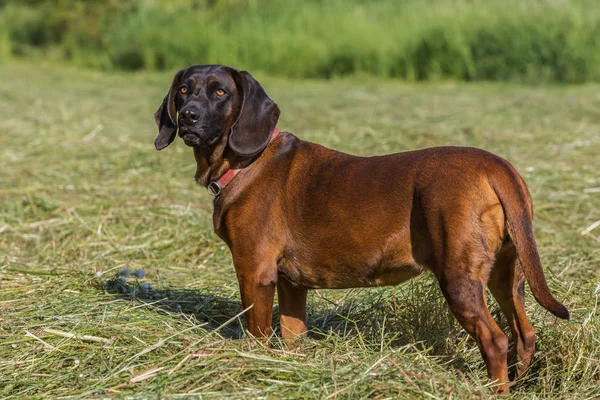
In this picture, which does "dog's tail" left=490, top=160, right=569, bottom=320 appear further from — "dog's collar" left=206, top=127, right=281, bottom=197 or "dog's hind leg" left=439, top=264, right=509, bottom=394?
"dog's collar" left=206, top=127, right=281, bottom=197

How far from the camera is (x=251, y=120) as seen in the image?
443 centimetres

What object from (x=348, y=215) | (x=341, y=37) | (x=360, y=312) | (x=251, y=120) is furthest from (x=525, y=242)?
(x=341, y=37)

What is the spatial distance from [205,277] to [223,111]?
65.2 inches

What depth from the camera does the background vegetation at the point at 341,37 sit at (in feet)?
49.8

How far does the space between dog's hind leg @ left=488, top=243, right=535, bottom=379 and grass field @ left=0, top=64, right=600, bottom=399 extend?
20cm

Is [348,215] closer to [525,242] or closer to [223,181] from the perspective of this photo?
[223,181]

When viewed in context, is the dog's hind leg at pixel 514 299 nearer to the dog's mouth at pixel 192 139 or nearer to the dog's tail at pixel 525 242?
the dog's tail at pixel 525 242

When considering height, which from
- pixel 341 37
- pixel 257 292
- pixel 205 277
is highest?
pixel 257 292

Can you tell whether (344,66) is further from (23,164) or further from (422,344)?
(422,344)

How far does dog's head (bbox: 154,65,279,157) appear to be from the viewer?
172 inches

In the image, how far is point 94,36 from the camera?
21.9 metres

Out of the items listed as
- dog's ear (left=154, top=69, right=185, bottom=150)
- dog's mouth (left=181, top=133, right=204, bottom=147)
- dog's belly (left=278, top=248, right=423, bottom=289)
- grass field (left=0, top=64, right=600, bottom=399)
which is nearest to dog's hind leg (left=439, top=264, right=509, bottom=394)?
grass field (left=0, top=64, right=600, bottom=399)

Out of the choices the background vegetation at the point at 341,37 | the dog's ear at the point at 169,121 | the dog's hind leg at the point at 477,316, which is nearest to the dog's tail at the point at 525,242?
the dog's hind leg at the point at 477,316

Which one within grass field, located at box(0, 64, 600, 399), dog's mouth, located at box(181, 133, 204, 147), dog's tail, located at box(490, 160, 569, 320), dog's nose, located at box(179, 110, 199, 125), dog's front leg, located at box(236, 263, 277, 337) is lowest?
grass field, located at box(0, 64, 600, 399)
